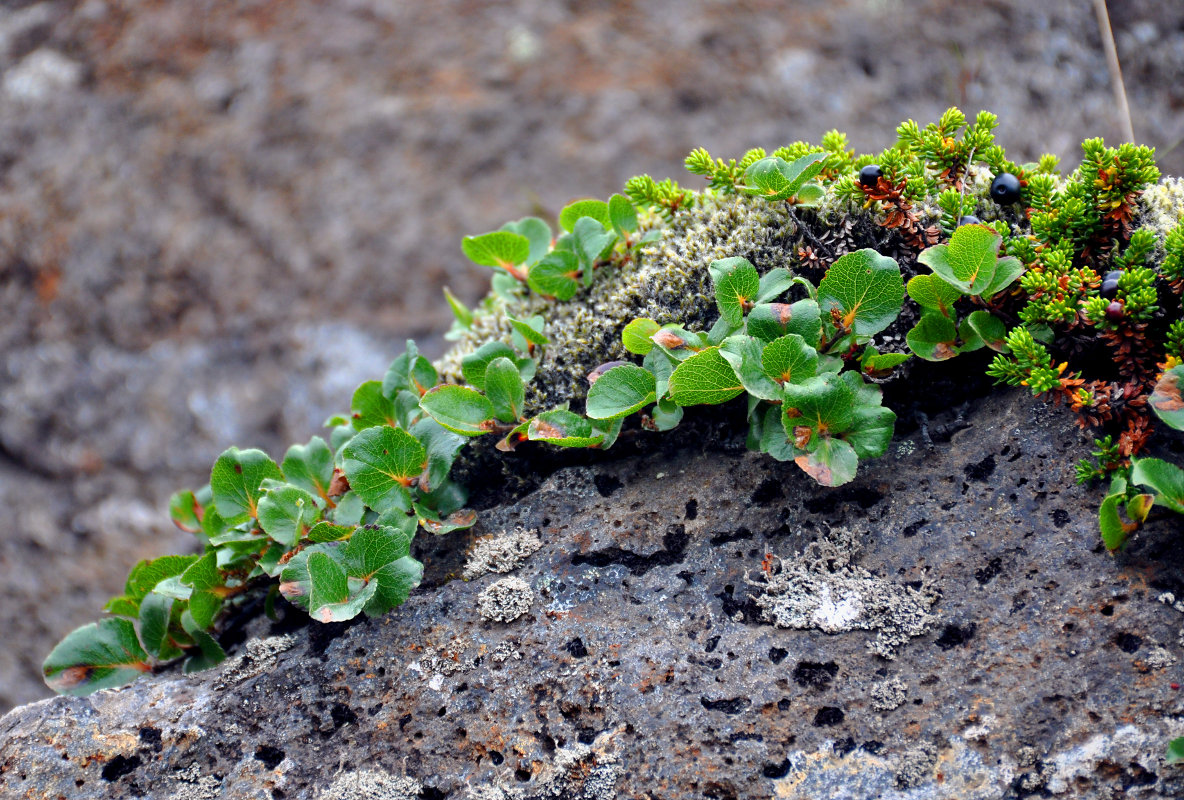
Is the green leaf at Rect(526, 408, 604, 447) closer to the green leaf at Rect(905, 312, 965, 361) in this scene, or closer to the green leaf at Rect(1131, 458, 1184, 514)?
the green leaf at Rect(905, 312, 965, 361)

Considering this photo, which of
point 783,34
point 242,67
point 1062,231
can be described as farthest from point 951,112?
point 242,67

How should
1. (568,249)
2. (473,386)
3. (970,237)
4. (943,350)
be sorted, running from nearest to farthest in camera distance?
(970,237) → (943,350) → (473,386) → (568,249)

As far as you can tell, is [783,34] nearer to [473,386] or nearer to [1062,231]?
[1062,231]

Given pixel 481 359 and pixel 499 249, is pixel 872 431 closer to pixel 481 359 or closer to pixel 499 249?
pixel 481 359

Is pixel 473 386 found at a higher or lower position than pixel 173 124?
lower

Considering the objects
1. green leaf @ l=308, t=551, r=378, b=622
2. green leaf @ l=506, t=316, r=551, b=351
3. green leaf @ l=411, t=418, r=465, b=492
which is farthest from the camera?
green leaf @ l=506, t=316, r=551, b=351

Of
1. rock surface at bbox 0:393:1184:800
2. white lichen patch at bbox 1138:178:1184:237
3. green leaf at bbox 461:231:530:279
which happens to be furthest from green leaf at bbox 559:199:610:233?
white lichen patch at bbox 1138:178:1184:237

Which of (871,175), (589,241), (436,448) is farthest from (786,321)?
(436,448)

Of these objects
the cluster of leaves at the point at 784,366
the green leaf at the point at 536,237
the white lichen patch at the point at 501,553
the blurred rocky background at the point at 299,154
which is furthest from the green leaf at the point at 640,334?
the blurred rocky background at the point at 299,154
